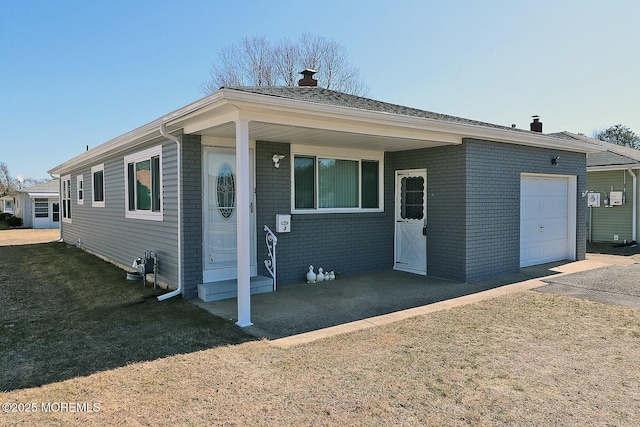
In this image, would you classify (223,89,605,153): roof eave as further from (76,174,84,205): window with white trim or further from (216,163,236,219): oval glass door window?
(76,174,84,205): window with white trim

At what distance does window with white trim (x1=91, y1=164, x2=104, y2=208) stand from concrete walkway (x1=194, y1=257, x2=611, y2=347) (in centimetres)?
665

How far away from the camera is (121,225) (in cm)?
974

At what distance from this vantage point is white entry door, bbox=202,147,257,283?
6.91 meters

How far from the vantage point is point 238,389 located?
3.42 m

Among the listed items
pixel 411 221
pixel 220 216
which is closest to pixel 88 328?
pixel 220 216

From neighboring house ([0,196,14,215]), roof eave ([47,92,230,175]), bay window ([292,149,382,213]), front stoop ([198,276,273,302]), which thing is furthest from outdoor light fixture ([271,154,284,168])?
neighboring house ([0,196,14,215])

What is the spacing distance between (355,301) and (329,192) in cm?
267

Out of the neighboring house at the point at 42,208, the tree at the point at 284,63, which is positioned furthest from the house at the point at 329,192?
the neighboring house at the point at 42,208

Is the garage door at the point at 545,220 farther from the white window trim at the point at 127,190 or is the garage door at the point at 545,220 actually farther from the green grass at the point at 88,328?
the white window trim at the point at 127,190

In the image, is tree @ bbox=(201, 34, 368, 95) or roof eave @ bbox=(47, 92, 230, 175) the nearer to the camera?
roof eave @ bbox=(47, 92, 230, 175)

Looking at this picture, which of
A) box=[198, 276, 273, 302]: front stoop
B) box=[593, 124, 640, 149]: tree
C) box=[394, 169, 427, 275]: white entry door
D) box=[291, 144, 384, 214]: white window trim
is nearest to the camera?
box=[198, 276, 273, 302]: front stoop

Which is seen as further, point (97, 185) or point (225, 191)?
point (97, 185)

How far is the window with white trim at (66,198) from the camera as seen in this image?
15.6 m

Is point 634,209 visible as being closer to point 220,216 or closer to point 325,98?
point 325,98
